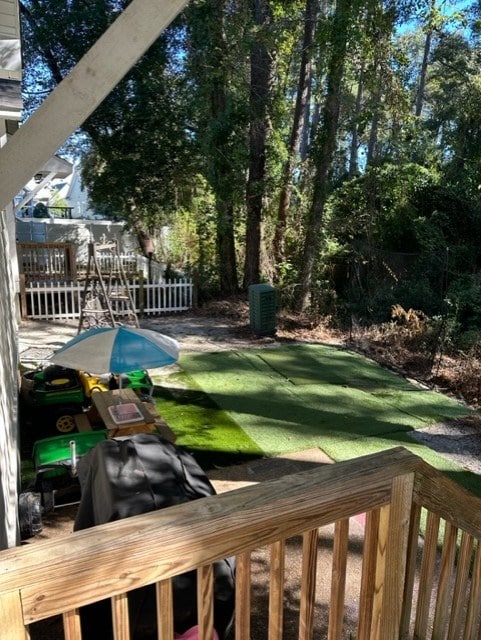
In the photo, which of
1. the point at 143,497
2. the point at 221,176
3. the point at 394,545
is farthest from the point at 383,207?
the point at 394,545

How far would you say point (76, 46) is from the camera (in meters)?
12.5

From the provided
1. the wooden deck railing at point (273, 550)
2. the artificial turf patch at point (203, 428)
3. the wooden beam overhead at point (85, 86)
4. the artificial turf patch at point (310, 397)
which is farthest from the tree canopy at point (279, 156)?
the wooden deck railing at point (273, 550)

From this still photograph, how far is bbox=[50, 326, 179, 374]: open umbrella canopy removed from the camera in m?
4.43

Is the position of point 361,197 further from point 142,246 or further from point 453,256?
point 142,246

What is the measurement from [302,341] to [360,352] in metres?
1.23

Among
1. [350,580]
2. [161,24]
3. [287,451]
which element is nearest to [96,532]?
[161,24]

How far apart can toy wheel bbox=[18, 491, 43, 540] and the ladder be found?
4.30 meters

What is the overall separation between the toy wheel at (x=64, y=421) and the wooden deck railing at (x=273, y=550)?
4.29 m

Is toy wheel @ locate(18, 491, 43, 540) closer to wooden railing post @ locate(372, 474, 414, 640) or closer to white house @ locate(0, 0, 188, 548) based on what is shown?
white house @ locate(0, 0, 188, 548)

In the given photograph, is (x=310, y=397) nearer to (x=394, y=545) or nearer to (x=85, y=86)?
(x=394, y=545)

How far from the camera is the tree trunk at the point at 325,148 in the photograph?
8016 mm

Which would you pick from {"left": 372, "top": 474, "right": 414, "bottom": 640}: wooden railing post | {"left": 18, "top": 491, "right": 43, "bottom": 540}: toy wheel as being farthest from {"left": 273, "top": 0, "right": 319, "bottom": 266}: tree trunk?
{"left": 372, "top": 474, "right": 414, "bottom": 640}: wooden railing post

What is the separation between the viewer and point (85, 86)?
1589 mm

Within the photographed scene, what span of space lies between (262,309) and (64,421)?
5138 millimetres
